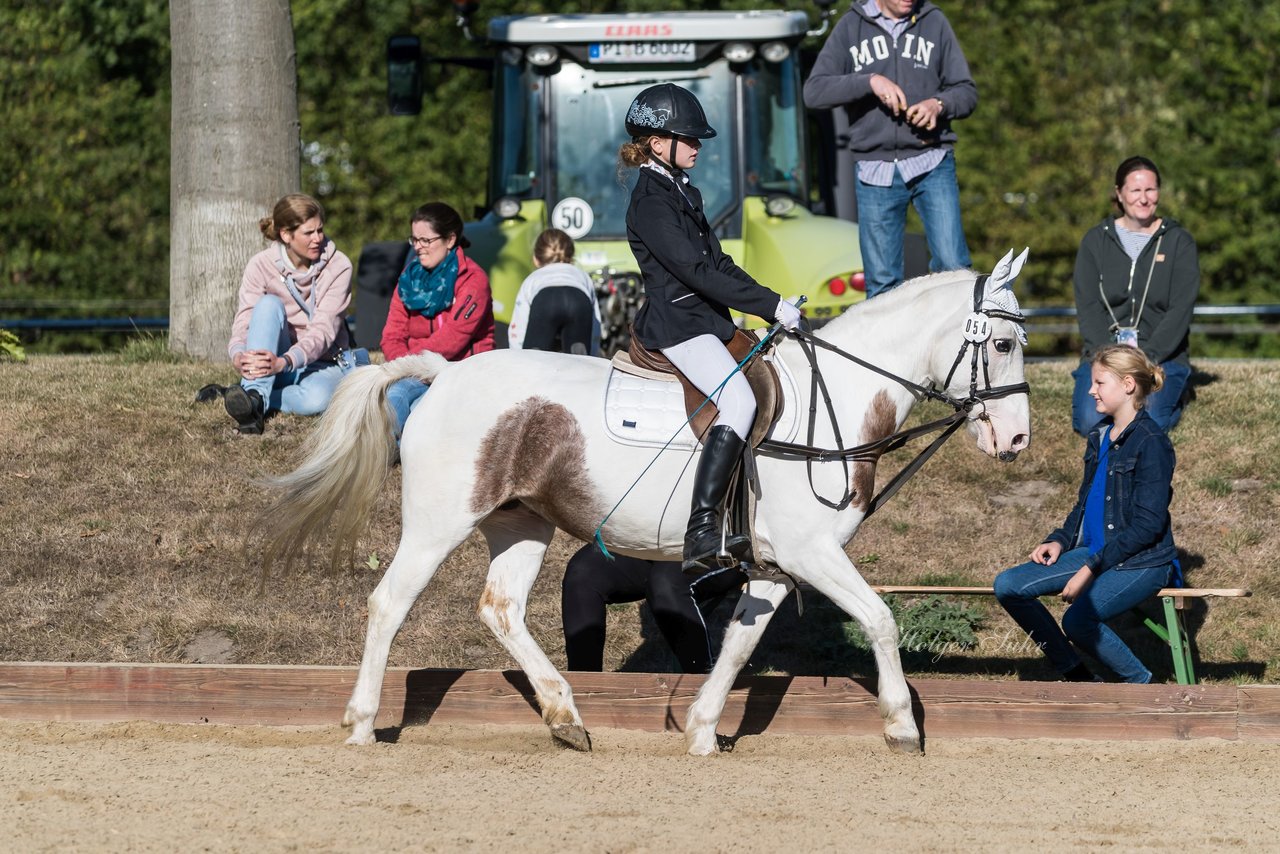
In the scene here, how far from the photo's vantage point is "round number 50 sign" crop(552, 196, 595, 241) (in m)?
13.1

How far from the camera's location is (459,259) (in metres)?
9.30

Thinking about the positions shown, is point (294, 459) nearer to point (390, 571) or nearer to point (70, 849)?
Result: point (390, 571)

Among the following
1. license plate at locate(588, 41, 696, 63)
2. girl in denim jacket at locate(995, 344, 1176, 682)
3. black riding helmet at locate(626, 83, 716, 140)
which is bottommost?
girl in denim jacket at locate(995, 344, 1176, 682)

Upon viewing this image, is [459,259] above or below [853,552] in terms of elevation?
above

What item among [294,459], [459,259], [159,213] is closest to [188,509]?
[294,459]

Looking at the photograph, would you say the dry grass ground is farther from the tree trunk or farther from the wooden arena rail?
the tree trunk

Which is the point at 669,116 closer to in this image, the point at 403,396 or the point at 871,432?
the point at 871,432

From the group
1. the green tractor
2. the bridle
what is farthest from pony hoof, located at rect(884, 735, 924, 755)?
the green tractor

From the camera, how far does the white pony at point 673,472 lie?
6.58 meters

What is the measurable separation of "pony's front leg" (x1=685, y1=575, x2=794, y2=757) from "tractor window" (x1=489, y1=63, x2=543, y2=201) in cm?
726

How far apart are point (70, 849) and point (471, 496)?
6.99ft

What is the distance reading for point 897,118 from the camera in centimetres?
999

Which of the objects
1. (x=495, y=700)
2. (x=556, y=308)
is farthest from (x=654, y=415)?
(x=556, y=308)

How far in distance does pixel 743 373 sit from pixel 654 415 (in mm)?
393
